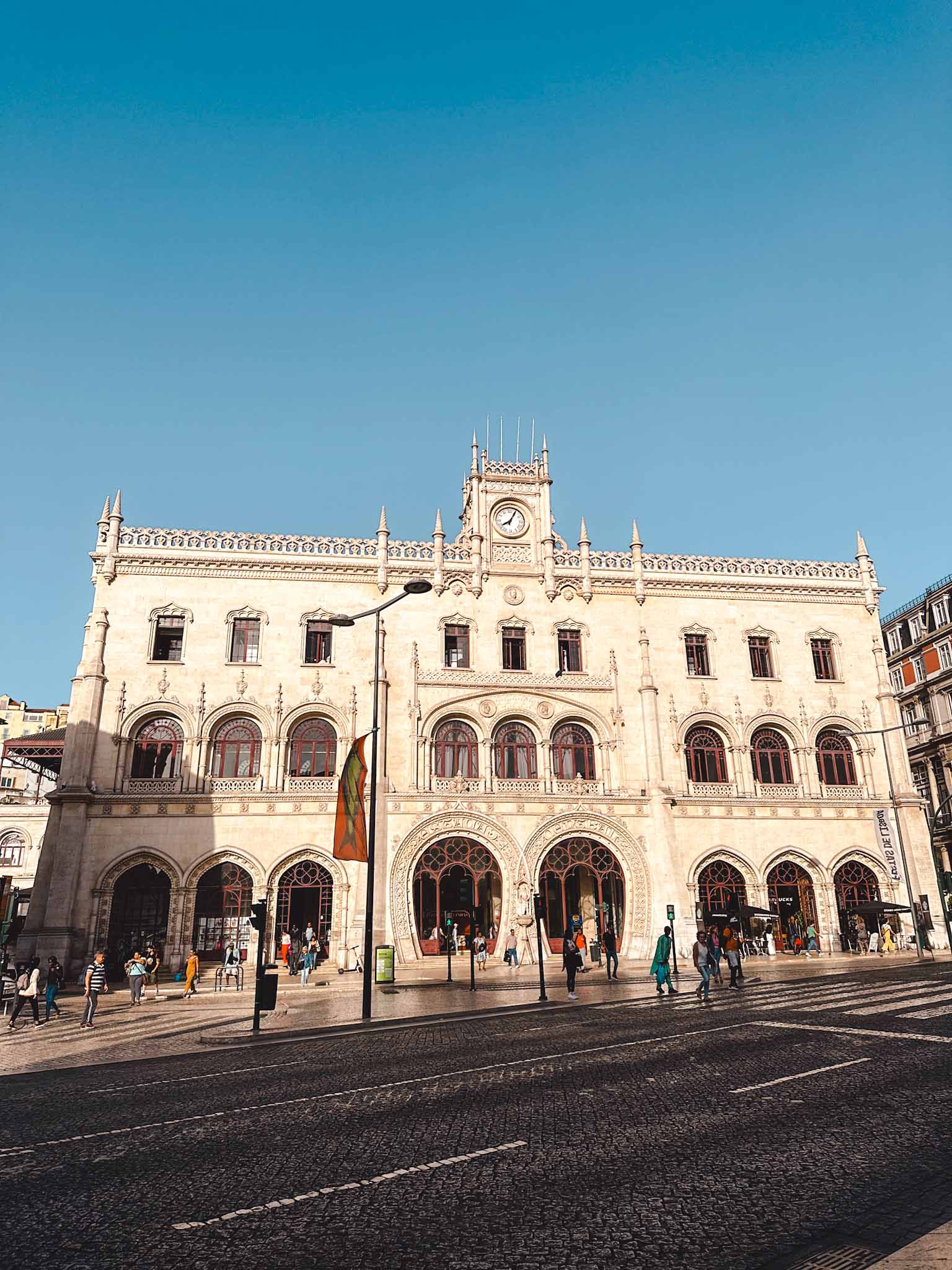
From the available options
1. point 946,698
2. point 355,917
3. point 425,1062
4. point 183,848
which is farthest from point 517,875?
point 946,698

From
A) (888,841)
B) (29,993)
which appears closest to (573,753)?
(888,841)

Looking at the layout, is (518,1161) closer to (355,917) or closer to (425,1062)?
(425,1062)

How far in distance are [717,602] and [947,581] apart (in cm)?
2107

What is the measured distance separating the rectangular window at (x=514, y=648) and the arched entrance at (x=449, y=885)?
8.07 meters

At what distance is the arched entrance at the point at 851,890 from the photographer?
35.8 meters

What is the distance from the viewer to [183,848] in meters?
32.2

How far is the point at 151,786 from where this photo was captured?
33.0 m

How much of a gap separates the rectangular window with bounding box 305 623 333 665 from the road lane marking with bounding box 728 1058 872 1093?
91.6 feet

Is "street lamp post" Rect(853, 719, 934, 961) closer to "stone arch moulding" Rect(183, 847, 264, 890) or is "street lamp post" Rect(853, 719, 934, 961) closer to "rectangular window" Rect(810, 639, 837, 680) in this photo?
"rectangular window" Rect(810, 639, 837, 680)

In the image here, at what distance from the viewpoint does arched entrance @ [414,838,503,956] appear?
3344 centimetres

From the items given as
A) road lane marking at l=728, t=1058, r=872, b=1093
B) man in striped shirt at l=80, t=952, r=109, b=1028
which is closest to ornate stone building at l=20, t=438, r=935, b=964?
man in striped shirt at l=80, t=952, r=109, b=1028

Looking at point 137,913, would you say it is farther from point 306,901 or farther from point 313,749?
point 313,749

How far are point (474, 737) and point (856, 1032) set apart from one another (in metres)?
23.5

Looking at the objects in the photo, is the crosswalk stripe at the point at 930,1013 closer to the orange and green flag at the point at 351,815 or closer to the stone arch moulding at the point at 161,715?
the orange and green flag at the point at 351,815
